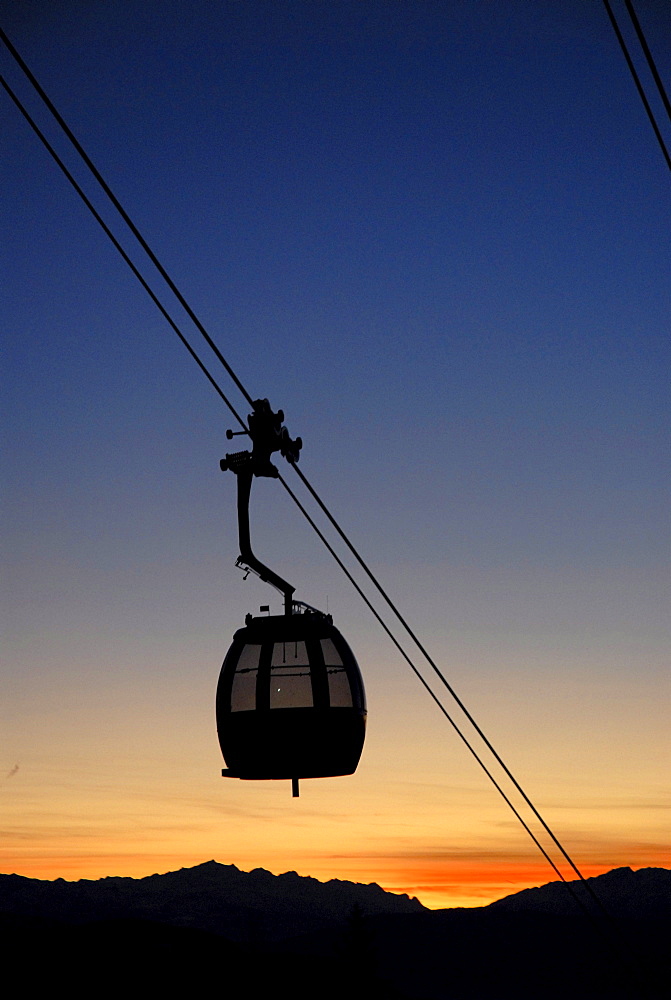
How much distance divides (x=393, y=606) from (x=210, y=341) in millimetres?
5379

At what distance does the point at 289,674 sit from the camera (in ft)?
51.2

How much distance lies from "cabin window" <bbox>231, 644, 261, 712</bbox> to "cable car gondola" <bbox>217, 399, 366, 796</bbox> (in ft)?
0.04

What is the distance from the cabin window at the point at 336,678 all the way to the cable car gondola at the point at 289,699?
13mm

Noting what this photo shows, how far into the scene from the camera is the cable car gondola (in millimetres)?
15430

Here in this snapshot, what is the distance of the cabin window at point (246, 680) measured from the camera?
1562 centimetres

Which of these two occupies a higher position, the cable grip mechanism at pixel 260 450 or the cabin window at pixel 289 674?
the cable grip mechanism at pixel 260 450

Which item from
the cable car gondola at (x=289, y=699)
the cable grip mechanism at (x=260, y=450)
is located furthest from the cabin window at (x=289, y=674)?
the cable grip mechanism at (x=260, y=450)

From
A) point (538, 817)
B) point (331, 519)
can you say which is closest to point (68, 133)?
point (331, 519)

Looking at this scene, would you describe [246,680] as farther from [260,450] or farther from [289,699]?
[260,450]

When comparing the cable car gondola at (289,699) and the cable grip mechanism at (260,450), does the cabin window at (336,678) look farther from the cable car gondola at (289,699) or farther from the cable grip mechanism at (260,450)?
the cable grip mechanism at (260,450)

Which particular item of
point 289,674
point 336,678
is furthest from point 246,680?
point 336,678

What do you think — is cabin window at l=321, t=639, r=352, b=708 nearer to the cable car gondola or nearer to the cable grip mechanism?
the cable car gondola

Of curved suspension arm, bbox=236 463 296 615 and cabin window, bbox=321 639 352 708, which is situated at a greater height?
curved suspension arm, bbox=236 463 296 615

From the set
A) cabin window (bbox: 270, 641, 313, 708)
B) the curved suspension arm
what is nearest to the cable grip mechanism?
the curved suspension arm
